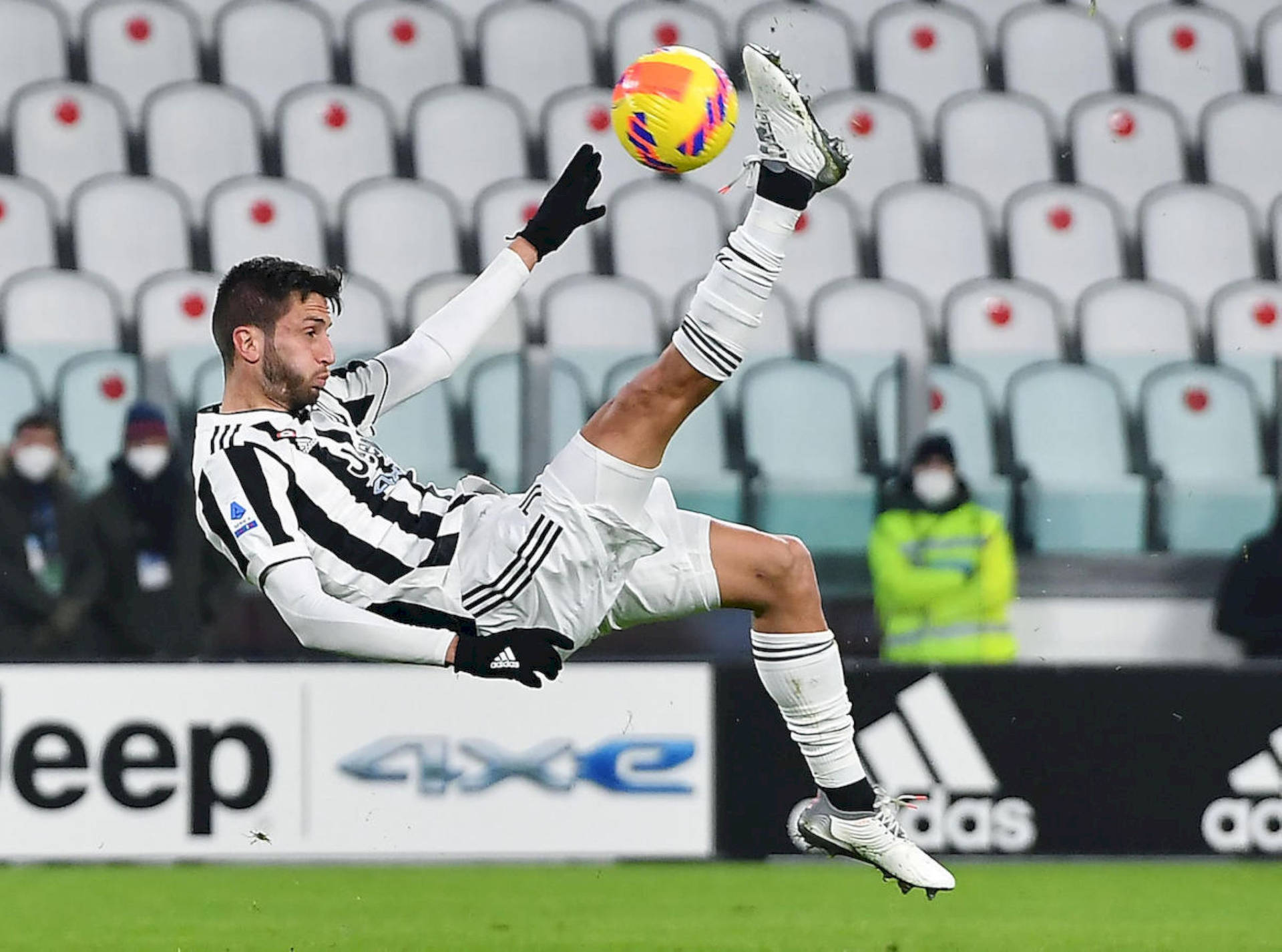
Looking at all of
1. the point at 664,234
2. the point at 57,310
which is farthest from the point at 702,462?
the point at 57,310

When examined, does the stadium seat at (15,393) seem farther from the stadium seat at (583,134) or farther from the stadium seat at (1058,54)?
the stadium seat at (1058,54)

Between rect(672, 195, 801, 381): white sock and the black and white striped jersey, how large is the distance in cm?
77

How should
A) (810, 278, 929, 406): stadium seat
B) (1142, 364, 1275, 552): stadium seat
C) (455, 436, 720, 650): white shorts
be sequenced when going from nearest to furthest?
(455, 436, 720, 650): white shorts → (1142, 364, 1275, 552): stadium seat → (810, 278, 929, 406): stadium seat

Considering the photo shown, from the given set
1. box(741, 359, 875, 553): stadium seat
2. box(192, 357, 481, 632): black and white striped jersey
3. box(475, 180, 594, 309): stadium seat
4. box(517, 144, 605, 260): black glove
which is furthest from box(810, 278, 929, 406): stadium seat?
box(192, 357, 481, 632): black and white striped jersey

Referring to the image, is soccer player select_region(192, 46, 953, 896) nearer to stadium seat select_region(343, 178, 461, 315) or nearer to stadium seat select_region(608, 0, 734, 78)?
stadium seat select_region(343, 178, 461, 315)

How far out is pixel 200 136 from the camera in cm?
1027

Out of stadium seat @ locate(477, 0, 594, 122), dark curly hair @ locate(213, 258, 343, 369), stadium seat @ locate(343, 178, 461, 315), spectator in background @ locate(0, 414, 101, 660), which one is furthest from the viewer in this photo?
stadium seat @ locate(477, 0, 594, 122)

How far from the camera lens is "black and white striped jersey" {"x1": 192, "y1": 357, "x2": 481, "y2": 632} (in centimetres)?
505

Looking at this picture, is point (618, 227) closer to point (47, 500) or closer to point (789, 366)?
point (789, 366)

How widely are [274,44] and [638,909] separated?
5.21m

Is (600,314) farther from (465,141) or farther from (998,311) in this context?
(998,311)

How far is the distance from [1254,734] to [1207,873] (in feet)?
1.87

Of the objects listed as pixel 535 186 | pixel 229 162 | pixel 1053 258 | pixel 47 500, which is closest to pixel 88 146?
pixel 229 162

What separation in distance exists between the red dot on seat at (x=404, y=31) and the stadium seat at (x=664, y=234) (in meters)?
1.44
